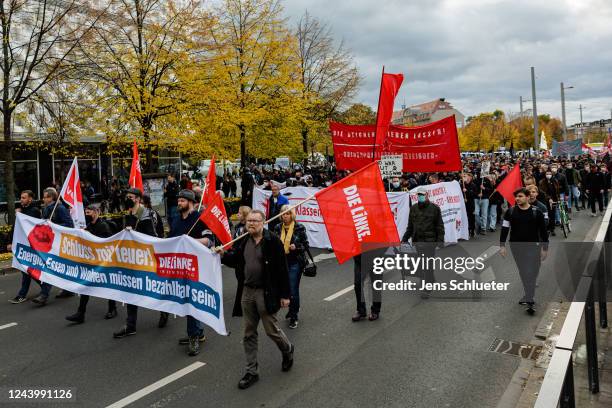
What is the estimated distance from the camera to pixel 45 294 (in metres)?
8.20

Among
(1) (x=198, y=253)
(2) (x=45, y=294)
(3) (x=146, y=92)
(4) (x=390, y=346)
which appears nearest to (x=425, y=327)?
(4) (x=390, y=346)

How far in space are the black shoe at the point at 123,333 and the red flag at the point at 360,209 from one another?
3055 millimetres

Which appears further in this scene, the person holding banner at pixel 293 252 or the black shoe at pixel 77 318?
the black shoe at pixel 77 318

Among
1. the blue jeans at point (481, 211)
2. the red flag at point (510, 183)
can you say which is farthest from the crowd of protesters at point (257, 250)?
the blue jeans at point (481, 211)

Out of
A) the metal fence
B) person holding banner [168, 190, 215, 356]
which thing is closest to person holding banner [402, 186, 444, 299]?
the metal fence

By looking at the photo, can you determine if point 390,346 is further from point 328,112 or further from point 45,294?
point 328,112

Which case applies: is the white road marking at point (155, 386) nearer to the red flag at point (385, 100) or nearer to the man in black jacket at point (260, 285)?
the man in black jacket at point (260, 285)

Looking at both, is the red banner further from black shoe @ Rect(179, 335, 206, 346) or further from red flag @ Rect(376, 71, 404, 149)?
black shoe @ Rect(179, 335, 206, 346)

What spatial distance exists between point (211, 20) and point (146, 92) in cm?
445

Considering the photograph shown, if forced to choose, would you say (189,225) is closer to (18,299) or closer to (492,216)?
(18,299)

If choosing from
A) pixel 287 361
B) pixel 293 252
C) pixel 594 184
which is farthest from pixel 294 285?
pixel 594 184

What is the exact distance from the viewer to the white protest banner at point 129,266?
18.5 ft

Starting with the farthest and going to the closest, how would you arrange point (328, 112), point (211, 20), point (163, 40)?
point (328, 112) < point (211, 20) < point (163, 40)

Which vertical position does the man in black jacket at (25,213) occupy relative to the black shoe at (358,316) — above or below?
above
